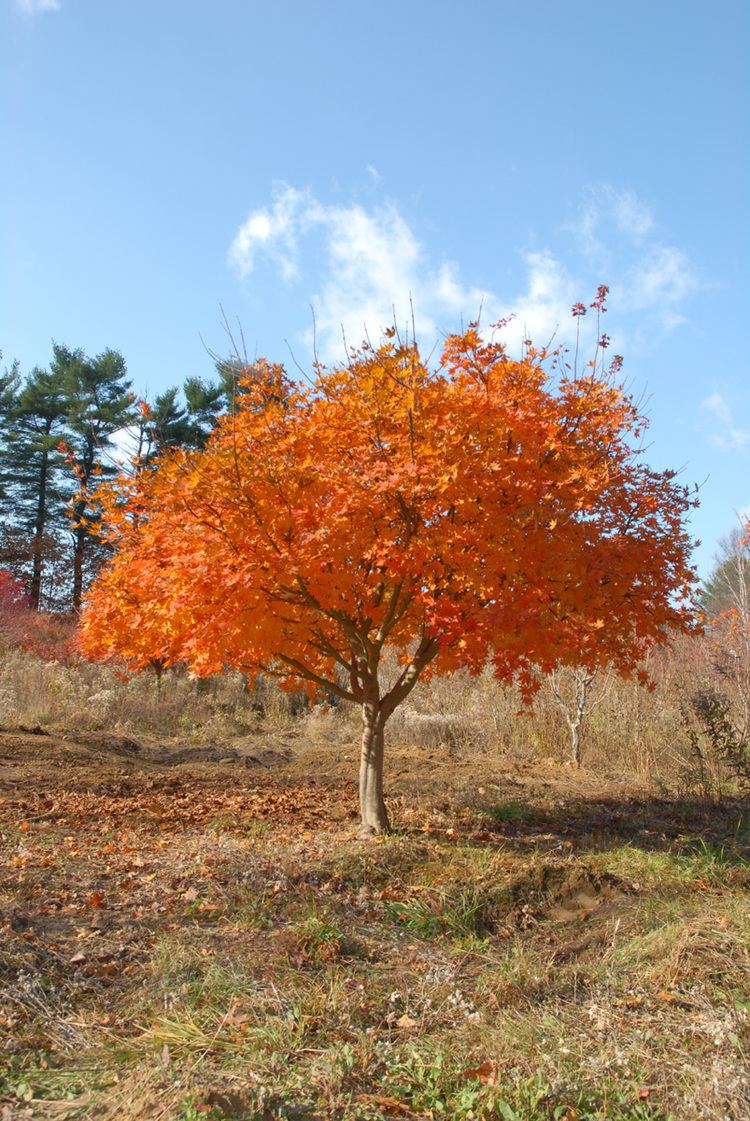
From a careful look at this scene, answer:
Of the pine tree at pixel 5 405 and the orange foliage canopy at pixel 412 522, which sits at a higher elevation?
the pine tree at pixel 5 405

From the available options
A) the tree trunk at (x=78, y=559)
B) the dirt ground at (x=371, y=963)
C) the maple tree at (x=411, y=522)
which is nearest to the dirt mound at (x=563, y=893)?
the dirt ground at (x=371, y=963)

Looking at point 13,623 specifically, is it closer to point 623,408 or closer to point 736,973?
point 623,408

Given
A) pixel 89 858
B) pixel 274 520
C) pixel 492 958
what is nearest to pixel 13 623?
pixel 89 858

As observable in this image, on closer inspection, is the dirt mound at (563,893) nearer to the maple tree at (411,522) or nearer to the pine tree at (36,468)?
the maple tree at (411,522)

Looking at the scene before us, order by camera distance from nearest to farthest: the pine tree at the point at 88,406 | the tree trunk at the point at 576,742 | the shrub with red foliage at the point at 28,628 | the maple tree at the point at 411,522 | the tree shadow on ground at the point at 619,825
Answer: the maple tree at the point at 411,522
the tree shadow on ground at the point at 619,825
the tree trunk at the point at 576,742
the shrub with red foliage at the point at 28,628
the pine tree at the point at 88,406

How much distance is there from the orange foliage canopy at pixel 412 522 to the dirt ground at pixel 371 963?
164 centimetres

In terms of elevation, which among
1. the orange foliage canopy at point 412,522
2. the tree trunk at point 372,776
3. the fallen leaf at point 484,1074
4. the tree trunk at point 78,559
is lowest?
the fallen leaf at point 484,1074

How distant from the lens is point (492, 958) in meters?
Answer: 4.15

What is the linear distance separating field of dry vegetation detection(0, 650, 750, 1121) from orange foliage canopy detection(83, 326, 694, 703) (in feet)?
5.46

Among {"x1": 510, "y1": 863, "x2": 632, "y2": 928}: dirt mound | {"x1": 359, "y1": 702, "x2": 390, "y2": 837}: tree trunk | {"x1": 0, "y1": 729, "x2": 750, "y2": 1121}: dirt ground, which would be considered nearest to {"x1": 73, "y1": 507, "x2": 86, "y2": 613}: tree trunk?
{"x1": 0, "y1": 729, "x2": 750, "y2": 1121}: dirt ground

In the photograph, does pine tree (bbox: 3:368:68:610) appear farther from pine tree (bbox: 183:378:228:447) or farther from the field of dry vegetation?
the field of dry vegetation

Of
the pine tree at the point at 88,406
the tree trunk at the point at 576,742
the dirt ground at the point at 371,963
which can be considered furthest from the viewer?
the pine tree at the point at 88,406

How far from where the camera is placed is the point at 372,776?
21.6ft

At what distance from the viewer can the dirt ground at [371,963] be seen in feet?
9.38
